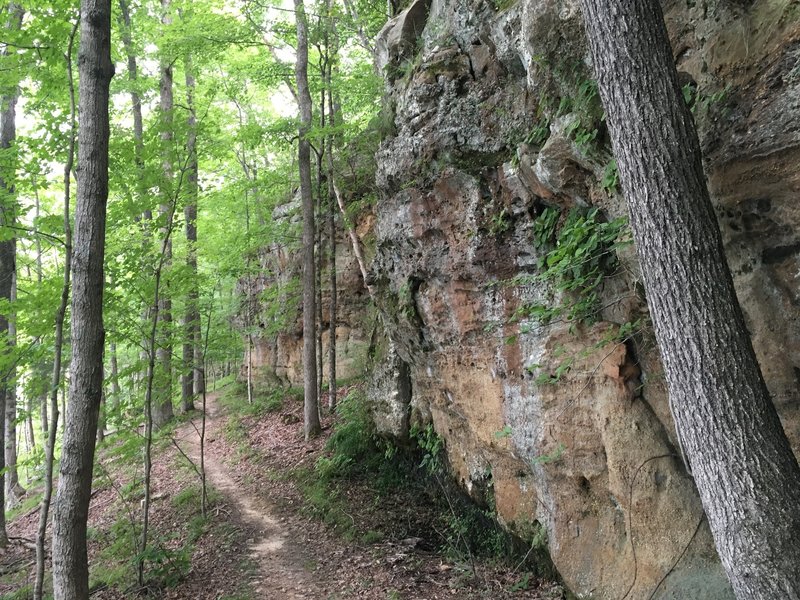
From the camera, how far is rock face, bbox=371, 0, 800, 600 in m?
4.40

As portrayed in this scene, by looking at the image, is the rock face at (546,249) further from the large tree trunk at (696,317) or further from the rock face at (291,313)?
the rock face at (291,313)

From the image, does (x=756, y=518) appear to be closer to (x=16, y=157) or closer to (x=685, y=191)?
(x=685, y=191)

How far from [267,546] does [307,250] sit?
7.17 meters

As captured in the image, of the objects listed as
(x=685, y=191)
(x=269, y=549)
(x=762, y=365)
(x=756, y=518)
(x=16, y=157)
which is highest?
(x=16, y=157)

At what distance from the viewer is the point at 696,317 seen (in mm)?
3619

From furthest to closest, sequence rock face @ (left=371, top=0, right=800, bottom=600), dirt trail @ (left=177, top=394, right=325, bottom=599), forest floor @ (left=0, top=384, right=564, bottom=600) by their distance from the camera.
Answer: dirt trail @ (left=177, top=394, right=325, bottom=599) < forest floor @ (left=0, top=384, right=564, bottom=600) < rock face @ (left=371, top=0, right=800, bottom=600)

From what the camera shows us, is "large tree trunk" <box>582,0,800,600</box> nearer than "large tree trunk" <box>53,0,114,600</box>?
Yes

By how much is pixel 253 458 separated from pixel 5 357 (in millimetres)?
6759

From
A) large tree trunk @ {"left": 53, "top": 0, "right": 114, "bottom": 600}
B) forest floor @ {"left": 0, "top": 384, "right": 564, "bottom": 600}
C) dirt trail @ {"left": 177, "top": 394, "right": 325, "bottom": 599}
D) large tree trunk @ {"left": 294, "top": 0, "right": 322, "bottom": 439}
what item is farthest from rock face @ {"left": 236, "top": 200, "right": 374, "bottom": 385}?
large tree trunk @ {"left": 53, "top": 0, "right": 114, "bottom": 600}

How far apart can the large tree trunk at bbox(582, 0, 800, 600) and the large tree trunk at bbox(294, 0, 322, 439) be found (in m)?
9.82

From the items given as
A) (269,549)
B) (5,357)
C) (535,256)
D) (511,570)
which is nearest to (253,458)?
(269,549)

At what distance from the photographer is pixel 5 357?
761cm

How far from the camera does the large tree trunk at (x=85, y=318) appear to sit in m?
5.88

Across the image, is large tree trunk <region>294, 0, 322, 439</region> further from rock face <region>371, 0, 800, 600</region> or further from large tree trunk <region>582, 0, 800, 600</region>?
large tree trunk <region>582, 0, 800, 600</region>
